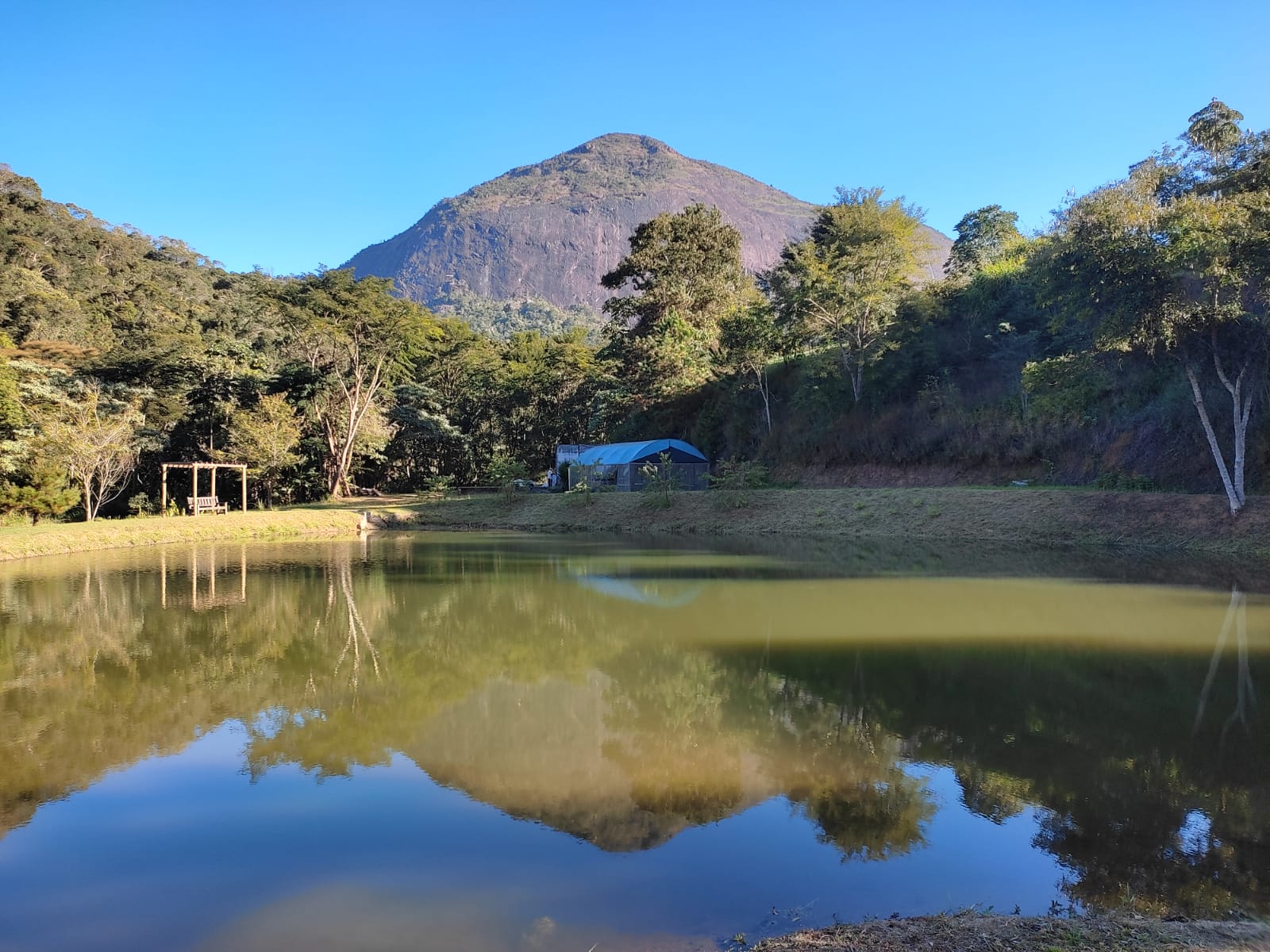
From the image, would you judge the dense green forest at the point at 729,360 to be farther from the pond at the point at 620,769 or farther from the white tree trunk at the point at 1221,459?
the pond at the point at 620,769

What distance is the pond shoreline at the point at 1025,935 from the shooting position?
3246mm

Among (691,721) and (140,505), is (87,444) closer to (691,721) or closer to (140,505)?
(140,505)

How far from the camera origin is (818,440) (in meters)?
34.3

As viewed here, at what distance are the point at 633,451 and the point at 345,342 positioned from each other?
44.6ft

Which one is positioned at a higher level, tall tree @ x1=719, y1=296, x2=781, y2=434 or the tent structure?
tall tree @ x1=719, y1=296, x2=781, y2=434

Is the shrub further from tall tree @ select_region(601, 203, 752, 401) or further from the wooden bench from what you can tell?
tall tree @ select_region(601, 203, 752, 401)

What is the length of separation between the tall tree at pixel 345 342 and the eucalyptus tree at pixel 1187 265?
27.3 m

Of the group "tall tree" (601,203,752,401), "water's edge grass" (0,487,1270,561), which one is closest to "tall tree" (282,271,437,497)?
"water's edge grass" (0,487,1270,561)

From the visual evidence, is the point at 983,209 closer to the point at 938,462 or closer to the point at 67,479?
the point at 938,462

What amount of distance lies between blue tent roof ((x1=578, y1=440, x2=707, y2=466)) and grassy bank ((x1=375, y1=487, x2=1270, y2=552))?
3.51m

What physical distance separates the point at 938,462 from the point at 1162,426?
7647mm

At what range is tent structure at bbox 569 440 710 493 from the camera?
35.2 meters

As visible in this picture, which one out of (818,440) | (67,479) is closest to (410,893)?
(67,479)

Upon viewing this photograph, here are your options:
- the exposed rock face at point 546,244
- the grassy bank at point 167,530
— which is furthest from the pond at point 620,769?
the exposed rock face at point 546,244
